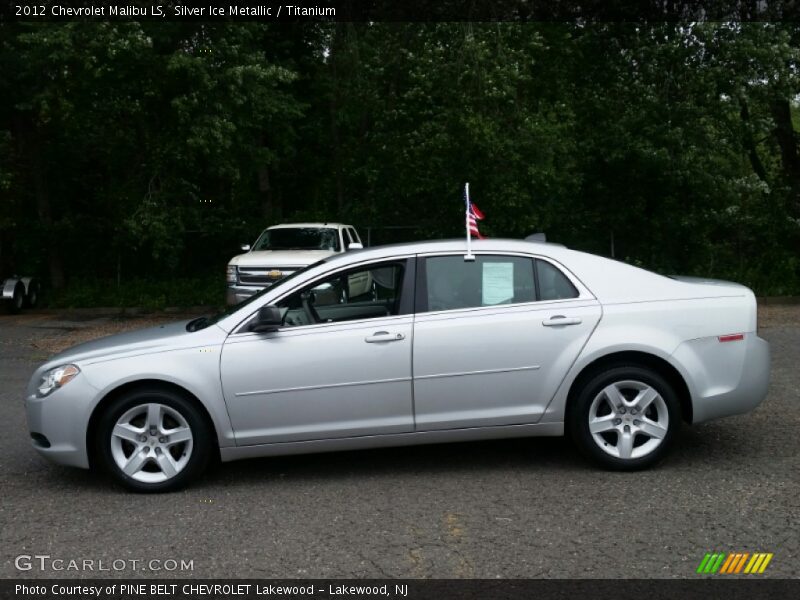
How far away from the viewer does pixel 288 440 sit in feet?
20.1

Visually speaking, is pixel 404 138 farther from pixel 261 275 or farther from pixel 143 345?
pixel 143 345

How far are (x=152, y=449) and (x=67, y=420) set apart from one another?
0.58 meters

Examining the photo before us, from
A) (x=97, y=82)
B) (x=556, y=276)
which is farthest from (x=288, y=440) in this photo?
(x=97, y=82)

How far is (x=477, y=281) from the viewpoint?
21.1ft

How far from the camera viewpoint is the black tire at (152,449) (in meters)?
6.01

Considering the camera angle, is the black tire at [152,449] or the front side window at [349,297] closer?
the black tire at [152,449]

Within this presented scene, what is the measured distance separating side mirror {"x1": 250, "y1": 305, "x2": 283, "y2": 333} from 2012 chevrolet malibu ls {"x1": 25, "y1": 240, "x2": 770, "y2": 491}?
0.01 meters

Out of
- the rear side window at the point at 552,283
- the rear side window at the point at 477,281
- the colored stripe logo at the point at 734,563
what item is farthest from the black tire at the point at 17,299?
the colored stripe logo at the point at 734,563

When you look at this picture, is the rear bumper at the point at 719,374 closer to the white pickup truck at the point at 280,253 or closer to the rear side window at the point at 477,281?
the rear side window at the point at 477,281

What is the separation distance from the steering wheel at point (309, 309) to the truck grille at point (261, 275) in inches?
359

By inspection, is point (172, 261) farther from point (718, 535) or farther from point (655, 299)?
point (718, 535)

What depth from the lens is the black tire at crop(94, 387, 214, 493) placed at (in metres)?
6.01

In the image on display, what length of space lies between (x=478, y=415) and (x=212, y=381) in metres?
1.75
